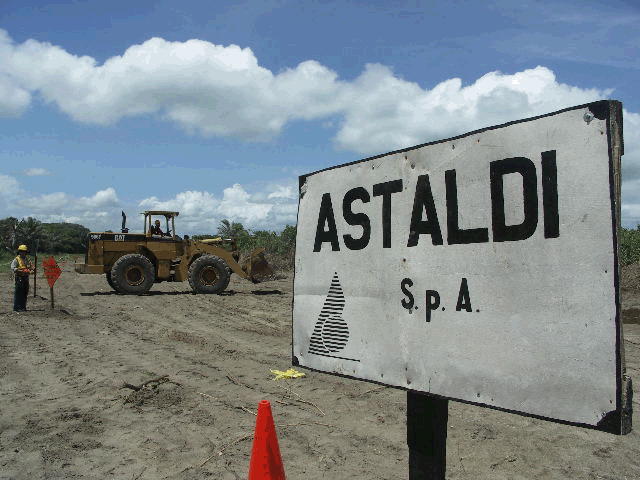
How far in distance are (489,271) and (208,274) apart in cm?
1400

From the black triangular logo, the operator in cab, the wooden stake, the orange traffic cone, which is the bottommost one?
the orange traffic cone

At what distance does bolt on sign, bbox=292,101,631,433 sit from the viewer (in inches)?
54.9

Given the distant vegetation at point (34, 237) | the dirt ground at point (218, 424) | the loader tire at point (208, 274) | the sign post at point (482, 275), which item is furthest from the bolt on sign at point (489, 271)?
the distant vegetation at point (34, 237)

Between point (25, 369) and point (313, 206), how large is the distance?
5.99 meters

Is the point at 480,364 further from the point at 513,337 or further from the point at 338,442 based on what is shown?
the point at 338,442

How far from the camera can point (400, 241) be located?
6.20 feet

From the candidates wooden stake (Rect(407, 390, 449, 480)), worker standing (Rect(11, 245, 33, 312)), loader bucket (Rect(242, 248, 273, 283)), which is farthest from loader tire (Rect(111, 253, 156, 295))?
wooden stake (Rect(407, 390, 449, 480))

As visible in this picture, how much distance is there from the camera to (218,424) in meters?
4.53

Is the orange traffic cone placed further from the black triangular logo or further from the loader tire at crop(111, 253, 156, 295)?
the loader tire at crop(111, 253, 156, 295)

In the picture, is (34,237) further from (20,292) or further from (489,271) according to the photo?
(489,271)

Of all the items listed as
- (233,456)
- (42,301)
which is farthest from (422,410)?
(42,301)

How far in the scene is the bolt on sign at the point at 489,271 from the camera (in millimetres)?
1394

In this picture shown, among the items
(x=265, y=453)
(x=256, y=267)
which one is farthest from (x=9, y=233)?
(x=265, y=453)

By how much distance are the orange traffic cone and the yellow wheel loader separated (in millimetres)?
12638
